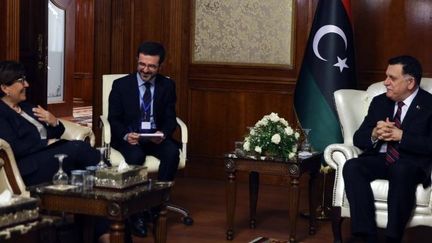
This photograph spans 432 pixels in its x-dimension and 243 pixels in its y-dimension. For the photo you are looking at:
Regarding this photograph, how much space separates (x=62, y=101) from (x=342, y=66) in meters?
7.67

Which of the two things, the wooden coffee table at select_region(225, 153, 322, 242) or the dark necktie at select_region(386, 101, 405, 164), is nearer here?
the dark necktie at select_region(386, 101, 405, 164)

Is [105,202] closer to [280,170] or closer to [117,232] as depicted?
[117,232]

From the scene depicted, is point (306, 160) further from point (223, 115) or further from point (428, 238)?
point (223, 115)

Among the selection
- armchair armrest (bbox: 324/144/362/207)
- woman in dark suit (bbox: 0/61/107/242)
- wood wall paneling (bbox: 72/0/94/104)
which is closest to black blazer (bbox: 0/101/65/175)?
woman in dark suit (bbox: 0/61/107/242)

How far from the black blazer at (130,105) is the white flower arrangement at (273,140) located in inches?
29.0

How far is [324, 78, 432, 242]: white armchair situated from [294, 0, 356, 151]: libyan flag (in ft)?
2.42

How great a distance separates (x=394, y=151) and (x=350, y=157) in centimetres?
Result: 27

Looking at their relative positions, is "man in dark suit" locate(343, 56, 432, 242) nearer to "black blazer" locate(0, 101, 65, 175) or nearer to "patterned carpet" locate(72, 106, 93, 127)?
"black blazer" locate(0, 101, 65, 175)

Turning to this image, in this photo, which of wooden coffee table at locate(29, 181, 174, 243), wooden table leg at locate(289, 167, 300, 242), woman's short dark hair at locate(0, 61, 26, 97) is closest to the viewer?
wooden coffee table at locate(29, 181, 174, 243)

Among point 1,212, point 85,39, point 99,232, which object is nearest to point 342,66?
point 99,232

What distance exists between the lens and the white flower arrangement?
15.9 feet

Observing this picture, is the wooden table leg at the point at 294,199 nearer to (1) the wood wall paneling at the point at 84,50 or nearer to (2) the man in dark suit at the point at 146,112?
(2) the man in dark suit at the point at 146,112

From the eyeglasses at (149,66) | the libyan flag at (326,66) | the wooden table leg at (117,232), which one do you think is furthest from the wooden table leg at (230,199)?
the wooden table leg at (117,232)

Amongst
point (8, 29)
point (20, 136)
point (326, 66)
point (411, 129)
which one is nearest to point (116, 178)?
point (20, 136)
